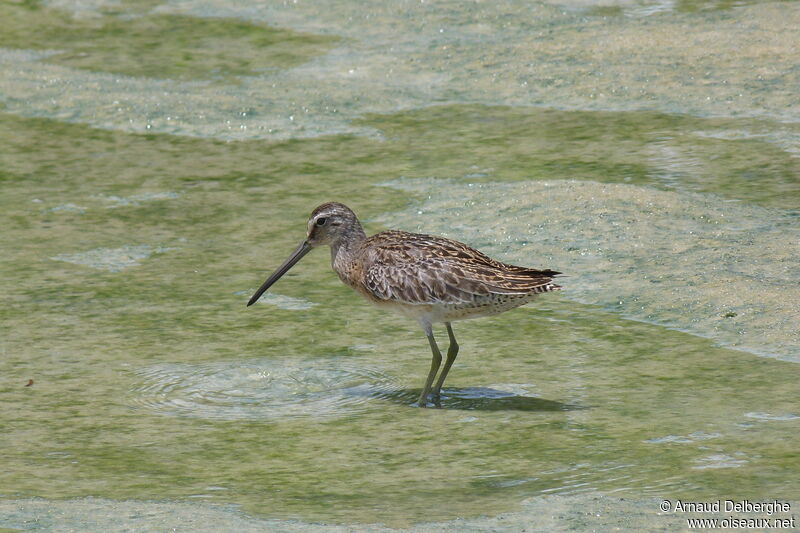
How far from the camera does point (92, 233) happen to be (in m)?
9.55

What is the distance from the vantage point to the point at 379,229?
9469 mm

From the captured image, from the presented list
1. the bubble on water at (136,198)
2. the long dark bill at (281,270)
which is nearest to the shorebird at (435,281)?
the long dark bill at (281,270)

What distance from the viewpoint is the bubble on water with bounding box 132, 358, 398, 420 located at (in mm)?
6879

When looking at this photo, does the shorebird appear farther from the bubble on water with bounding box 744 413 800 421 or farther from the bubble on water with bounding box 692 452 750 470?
the bubble on water with bounding box 692 452 750 470

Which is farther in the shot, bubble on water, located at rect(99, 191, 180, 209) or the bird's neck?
bubble on water, located at rect(99, 191, 180, 209)

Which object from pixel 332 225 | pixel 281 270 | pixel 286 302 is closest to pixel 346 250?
pixel 332 225

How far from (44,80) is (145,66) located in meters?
0.99

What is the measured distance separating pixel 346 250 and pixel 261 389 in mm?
920

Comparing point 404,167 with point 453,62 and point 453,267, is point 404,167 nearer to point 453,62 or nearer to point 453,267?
point 453,62

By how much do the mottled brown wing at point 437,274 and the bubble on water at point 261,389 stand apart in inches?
18.7

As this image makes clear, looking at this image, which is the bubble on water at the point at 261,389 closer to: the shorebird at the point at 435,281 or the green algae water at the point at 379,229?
the green algae water at the point at 379,229

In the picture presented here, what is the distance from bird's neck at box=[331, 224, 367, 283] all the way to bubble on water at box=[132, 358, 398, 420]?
49 centimetres

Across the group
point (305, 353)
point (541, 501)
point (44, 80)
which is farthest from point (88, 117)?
point (541, 501)

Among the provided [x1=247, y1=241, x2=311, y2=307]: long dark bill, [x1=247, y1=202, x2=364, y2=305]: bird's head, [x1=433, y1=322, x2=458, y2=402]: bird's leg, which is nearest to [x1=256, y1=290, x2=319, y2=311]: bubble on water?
[x1=247, y1=241, x2=311, y2=307]: long dark bill
